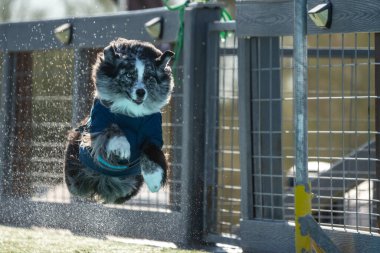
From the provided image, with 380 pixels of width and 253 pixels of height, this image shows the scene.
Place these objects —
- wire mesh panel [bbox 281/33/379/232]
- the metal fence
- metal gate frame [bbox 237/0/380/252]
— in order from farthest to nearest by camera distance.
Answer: the metal fence, wire mesh panel [bbox 281/33/379/232], metal gate frame [bbox 237/0/380/252]

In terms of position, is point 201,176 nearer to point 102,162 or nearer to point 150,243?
point 150,243

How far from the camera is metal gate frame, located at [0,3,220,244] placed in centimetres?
745

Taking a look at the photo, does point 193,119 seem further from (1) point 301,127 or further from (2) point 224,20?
(1) point 301,127

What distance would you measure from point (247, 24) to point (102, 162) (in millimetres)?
1550

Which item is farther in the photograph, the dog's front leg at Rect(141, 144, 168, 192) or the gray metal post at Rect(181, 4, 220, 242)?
the gray metal post at Rect(181, 4, 220, 242)

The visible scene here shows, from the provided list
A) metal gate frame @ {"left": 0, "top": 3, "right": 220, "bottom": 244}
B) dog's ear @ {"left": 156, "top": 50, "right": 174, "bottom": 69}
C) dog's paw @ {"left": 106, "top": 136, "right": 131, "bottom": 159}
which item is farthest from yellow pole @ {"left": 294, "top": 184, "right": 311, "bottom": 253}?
metal gate frame @ {"left": 0, "top": 3, "right": 220, "bottom": 244}

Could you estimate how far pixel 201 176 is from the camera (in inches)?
295

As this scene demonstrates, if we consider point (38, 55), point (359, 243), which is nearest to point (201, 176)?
point (359, 243)

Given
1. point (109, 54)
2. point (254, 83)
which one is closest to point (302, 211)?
point (109, 54)

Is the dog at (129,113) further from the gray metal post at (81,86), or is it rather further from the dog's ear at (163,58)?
the gray metal post at (81,86)

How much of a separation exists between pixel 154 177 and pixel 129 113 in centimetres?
42

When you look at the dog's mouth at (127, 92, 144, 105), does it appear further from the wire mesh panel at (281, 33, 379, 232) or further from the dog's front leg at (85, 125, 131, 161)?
the wire mesh panel at (281, 33, 379, 232)

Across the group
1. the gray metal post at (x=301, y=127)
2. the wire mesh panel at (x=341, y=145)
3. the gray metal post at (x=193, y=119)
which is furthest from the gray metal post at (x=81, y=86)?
the gray metal post at (x=301, y=127)

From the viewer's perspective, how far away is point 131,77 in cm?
588
